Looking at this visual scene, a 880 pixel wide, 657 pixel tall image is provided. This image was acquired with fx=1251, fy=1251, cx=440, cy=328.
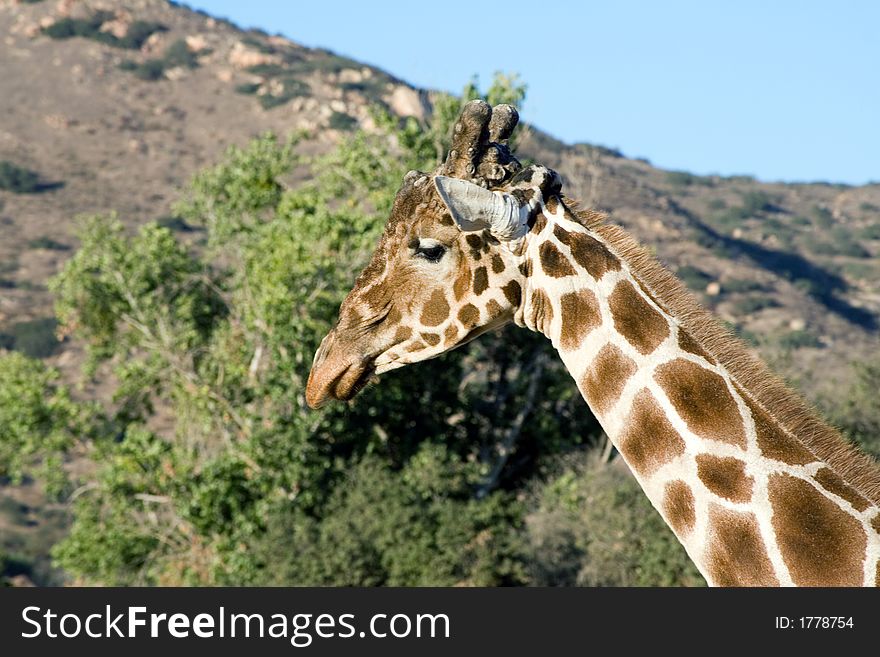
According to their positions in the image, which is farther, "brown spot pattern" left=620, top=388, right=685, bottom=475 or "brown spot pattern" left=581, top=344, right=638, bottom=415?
"brown spot pattern" left=581, top=344, right=638, bottom=415

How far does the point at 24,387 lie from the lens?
73.9 ft

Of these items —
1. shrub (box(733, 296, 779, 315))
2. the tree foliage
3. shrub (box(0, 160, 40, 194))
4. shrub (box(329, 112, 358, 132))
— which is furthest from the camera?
shrub (box(329, 112, 358, 132))

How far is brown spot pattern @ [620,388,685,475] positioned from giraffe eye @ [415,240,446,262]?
101 centimetres

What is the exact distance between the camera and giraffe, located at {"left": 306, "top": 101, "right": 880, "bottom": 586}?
4.34m

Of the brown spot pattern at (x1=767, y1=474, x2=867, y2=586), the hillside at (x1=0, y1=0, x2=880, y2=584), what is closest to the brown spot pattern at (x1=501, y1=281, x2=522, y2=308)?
the brown spot pattern at (x1=767, y1=474, x2=867, y2=586)

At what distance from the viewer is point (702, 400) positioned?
455cm

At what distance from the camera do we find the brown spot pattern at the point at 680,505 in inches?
178

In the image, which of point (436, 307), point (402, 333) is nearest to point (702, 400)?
point (436, 307)

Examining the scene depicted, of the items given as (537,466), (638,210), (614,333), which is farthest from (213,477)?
(638,210)

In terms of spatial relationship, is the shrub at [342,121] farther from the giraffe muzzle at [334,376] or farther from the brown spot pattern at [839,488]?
the brown spot pattern at [839,488]

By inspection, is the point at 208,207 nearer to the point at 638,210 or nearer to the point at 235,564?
the point at 235,564

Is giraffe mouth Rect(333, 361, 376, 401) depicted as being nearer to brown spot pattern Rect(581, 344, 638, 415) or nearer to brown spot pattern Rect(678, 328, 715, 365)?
brown spot pattern Rect(581, 344, 638, 415)

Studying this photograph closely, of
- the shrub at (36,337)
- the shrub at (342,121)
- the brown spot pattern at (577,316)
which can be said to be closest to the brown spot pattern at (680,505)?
the brown spot pattern at (577,316)

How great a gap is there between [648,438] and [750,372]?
44cm
